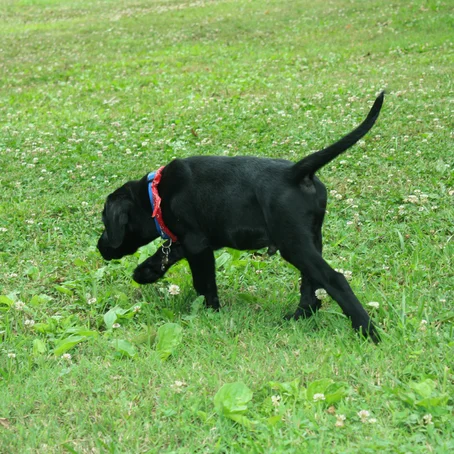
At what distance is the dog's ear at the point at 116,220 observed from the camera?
14.9ft

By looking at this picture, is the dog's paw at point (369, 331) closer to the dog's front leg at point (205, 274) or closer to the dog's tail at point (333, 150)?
the dog's tail at point (333, 150)

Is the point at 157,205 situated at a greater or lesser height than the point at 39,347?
greater

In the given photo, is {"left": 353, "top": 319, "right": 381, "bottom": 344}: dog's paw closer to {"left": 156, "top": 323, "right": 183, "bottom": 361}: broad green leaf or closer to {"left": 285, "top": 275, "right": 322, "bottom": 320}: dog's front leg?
{"left": 285, "top": 275, "right": 322, "bottom": 320}: dog's front leg

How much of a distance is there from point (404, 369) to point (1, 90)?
11473mm

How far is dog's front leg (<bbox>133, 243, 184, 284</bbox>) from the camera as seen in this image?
4566mm

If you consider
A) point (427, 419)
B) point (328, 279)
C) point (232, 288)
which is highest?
point (328, 279)

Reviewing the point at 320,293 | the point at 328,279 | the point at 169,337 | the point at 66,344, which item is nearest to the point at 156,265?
the point at 169,337

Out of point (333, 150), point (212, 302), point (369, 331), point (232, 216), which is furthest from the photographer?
point (212, 302)

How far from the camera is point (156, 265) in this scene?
4562 mm

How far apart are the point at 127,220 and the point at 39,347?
1.11 metres

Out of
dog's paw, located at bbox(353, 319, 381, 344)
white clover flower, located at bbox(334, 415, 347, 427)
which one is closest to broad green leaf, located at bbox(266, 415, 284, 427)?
white clover flower, located at bbox(334, 415, 347, 427)

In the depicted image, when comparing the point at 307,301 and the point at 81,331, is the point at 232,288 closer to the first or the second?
the point at 307,301

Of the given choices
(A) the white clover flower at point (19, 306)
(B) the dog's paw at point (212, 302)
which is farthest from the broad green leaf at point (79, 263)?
(B) the dog's paw at point (212, 302)

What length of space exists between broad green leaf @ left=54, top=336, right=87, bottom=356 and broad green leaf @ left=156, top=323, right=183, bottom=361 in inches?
18.5
